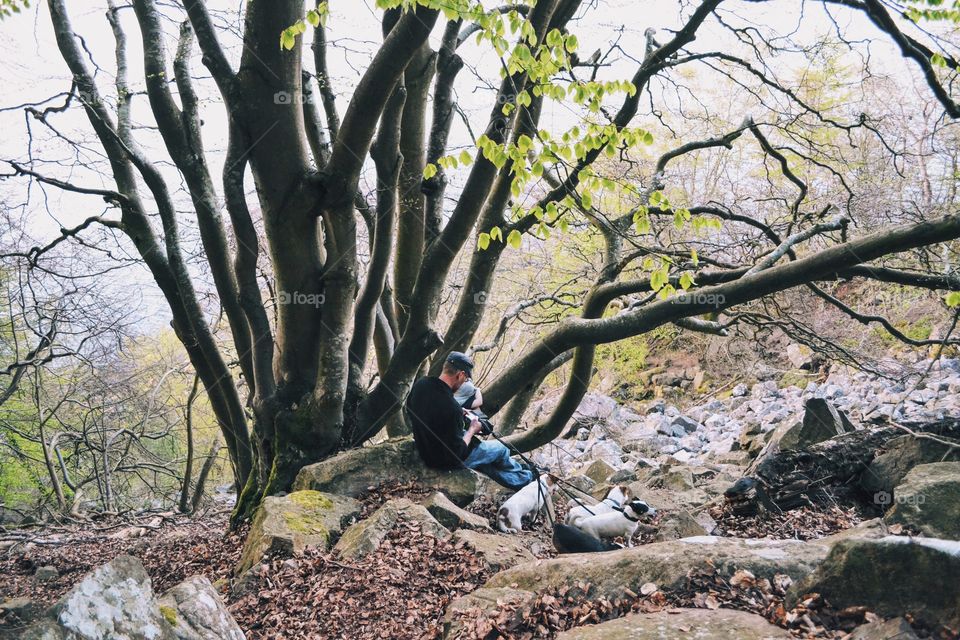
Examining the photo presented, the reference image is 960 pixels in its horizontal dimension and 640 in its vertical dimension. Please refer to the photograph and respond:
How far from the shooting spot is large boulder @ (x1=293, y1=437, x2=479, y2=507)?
595 centimetres

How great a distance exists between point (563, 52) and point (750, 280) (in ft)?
7.18

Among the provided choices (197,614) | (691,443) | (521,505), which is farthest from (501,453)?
(691,443)

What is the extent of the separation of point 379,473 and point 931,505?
179 inches

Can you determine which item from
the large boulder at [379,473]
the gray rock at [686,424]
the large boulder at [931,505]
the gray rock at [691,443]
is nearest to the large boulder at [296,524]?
the large boulder at [379,473]

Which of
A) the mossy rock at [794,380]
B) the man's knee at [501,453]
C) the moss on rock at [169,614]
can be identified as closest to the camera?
the moss on rock at [169,614]

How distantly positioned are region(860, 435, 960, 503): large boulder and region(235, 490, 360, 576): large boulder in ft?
16.1

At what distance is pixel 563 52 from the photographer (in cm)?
448

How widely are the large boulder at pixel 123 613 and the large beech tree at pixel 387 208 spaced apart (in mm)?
3137

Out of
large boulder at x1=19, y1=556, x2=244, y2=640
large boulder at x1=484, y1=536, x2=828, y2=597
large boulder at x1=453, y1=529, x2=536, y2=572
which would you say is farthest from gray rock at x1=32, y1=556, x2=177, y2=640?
large boulder at x1=453, y1=529, x2=536, y2=572

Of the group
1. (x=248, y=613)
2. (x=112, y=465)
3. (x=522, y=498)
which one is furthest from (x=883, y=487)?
(x=112, y=465)

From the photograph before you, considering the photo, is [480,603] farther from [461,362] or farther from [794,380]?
[794,380]

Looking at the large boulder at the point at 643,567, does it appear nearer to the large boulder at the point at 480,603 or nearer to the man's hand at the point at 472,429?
the large boulder at the point at 480,603

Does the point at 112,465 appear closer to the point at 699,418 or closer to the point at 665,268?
the point at 665,268

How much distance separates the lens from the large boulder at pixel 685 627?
8.44 ft
